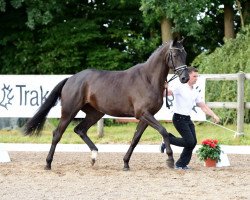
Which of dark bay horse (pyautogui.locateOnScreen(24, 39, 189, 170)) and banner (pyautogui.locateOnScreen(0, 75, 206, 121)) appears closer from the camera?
dark bay horse (pyautogui.locateOnScreen(24, 39, 189, 170))

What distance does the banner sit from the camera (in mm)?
17297

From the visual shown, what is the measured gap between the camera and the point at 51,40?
26.4 metres

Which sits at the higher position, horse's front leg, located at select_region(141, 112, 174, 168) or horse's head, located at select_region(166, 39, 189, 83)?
horse's head, located at select_region(166, 39, 189, 83)

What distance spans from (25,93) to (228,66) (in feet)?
21.8

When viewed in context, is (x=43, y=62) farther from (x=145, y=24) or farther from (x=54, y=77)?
(x=54, y=77)

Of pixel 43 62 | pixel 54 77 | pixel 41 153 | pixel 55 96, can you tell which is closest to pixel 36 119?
pixel 55 96

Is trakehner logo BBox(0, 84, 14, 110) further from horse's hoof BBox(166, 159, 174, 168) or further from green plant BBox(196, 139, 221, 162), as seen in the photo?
horse's hoof BBox(166, 159, 174, 168)

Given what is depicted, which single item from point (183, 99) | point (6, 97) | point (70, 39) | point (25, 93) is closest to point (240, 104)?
point (25, 93)

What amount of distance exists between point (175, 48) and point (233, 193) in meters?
3.07

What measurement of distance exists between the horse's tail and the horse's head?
Answer: 2.12m

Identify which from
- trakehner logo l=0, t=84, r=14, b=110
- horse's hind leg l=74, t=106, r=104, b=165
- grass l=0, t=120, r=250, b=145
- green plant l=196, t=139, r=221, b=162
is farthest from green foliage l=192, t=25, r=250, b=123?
horse's hind leg l=74, t=106, r=104, b=165

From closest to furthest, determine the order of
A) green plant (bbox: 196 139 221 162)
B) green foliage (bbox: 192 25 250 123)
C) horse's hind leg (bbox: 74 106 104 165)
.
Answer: green plant (bbox: 196 139 221 162)
horse's hind leg (bbox: 74 106 104 165)
green foliage (bbox: 192 25 250 123)

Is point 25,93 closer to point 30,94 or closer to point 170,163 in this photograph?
point 30,94

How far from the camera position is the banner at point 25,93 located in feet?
56.7
